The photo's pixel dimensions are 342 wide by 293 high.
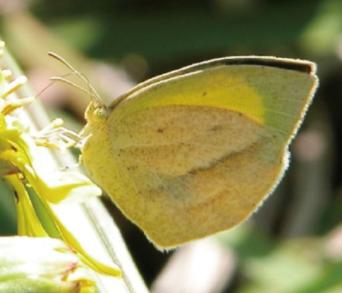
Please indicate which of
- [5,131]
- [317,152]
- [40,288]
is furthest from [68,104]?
[40,288]

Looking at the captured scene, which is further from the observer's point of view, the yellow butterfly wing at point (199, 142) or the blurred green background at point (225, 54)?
the blurred green background at point (225, 54)

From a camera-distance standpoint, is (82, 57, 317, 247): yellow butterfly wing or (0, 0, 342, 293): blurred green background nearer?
(82, 57, 317, 247): yellow butterfly wing

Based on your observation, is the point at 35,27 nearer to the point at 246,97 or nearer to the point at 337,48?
the point at 337,48

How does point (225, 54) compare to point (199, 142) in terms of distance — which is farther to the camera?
point (225, 54)
